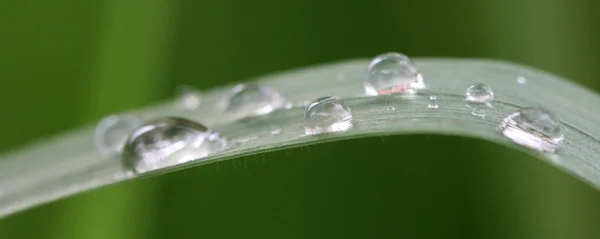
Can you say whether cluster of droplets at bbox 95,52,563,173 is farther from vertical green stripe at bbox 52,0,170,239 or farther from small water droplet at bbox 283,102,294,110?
vertical green stripe at bbox 52,0,170,239

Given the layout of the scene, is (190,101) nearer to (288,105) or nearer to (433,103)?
(288,105)

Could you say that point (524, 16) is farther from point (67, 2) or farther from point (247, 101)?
point (67, 2)

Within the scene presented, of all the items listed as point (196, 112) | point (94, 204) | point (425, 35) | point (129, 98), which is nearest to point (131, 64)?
point (129, 98)

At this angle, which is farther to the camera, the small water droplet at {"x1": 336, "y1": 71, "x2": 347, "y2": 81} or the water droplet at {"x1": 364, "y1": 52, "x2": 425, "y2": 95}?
the small water droplet at {"x1": 336, "y1": 71, "x2": 347, "y2": 81}

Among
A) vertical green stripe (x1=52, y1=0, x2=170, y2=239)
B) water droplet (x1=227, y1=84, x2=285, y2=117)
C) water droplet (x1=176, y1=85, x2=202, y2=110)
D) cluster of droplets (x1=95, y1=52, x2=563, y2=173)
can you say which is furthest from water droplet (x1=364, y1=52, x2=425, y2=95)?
vertical green stripe (x1=52, y1=0, x2=170, y2=239)

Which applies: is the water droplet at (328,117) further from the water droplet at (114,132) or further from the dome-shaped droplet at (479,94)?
the water droplet at (114,132)

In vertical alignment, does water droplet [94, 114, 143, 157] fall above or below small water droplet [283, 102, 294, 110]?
above

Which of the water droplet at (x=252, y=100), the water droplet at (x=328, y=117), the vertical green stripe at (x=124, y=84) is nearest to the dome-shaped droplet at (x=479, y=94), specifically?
the water droplet at (x=328, y=117)
